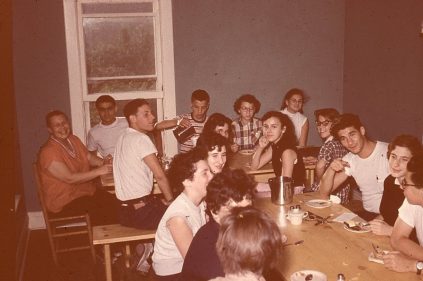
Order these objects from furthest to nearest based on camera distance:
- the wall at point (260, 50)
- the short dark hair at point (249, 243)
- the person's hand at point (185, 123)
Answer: the wall at point (260, 50), the person's hand at point (185, 123), the short dark hair at point (249, 243)

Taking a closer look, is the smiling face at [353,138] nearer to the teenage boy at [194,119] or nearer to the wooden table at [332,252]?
the wooden table at [332,252]

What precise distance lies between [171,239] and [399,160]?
1609 millimetres

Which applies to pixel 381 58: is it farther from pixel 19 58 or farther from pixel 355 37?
pixel 19 58

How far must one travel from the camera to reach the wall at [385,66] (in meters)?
5.10

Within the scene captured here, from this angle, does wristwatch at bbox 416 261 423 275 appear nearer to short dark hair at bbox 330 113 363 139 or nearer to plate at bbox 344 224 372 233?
plate at bbox 344 224 372 233

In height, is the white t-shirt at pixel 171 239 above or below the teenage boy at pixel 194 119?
below

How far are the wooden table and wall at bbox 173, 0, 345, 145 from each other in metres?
3.16

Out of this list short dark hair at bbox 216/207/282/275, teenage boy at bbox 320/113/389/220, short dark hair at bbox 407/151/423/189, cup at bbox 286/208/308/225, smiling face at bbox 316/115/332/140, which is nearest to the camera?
short dark hair at bbox 216/207/282/275

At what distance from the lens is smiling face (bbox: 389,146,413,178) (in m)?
3.23

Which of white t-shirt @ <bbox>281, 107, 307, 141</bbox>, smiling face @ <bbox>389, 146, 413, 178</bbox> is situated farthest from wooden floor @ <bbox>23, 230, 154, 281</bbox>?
white t-shirt @ <bbox>281, 107, 307, 141</bbox>

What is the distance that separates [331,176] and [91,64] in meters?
3.51

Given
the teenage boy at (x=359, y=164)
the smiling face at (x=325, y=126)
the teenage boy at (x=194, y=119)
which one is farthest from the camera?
the teenage boy at (x=194, y=119)

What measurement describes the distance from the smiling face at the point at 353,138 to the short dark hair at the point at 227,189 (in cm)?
144

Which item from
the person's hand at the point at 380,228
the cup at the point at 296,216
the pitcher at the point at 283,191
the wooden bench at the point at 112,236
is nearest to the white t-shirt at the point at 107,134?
the wooden bench at the point at 112,236
